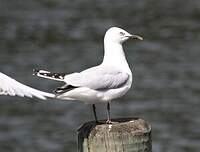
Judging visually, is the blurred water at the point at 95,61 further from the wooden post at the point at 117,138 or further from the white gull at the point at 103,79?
the wooden post at the point at 117,138

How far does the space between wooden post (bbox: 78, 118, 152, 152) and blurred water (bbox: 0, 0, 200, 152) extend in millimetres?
5970

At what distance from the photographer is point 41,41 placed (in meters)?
16.4

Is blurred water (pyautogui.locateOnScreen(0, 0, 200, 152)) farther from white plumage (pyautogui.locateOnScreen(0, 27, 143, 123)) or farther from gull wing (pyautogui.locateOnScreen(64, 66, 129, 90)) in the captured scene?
gull wing (pyautogui.locateOnScreen(64, 66, 129, 90))

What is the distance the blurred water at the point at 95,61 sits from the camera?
11773 millimetres

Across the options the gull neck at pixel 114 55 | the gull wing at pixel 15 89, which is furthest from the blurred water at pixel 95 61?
the gull wing at pixel 15 89

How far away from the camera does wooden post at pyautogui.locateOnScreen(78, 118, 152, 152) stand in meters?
4.82

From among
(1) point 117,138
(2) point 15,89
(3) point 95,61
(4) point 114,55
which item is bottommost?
(1) point 117,138

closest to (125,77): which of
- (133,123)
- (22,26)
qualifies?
(133,123)

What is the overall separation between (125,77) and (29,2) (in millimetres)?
14551

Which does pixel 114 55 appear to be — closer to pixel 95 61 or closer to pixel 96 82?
pixel 96 82

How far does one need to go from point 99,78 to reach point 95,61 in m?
9.07

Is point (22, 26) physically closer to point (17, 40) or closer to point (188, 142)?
point (17, 40)

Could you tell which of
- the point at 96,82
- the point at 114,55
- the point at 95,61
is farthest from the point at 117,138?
the point at 95,61

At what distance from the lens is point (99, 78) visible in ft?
17.5
